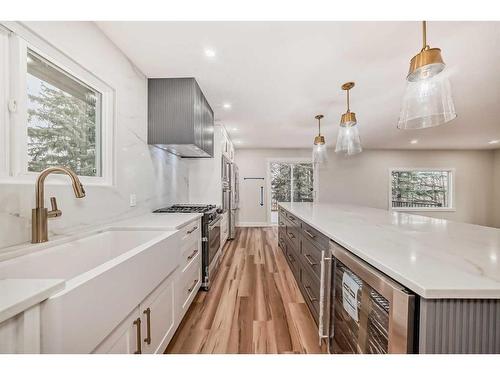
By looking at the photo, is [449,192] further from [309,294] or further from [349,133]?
[309,294]

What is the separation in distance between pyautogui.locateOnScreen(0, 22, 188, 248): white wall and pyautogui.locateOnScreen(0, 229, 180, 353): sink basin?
0.48 feet

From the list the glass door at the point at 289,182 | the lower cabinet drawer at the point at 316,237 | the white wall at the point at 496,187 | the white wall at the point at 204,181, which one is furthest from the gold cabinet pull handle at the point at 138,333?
the white wall at the point at 496,187

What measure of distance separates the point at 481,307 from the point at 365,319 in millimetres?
422

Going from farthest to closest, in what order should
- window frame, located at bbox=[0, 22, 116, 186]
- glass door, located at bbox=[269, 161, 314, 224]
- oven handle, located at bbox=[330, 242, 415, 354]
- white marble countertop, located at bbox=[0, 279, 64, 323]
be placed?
glass door, located at bbox=[269, 161, 314, 224]
window frame, located at bbox=[0, 22, 116, 186]
oven handle, located at bbox=[330, 242, 415, 354]
white marble countertop, located at bbox=[0, 279, 64, 323]

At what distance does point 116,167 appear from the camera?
1.86 metres

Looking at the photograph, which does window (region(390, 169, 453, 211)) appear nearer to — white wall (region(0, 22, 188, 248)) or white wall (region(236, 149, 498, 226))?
white wall (region(236, 149, 498, 226))

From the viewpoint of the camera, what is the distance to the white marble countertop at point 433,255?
24.9 inches

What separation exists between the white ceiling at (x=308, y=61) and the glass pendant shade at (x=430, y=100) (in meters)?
0.62

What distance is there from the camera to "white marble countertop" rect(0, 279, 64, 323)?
0.54 metres

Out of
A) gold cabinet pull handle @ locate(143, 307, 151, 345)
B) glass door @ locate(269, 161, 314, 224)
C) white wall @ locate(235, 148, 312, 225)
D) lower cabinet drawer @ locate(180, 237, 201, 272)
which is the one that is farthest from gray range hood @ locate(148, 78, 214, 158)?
glass door @ locate(269, 161, 314, 224)

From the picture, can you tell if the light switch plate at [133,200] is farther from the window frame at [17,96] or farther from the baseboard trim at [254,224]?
the baseboard trim at [254,224]

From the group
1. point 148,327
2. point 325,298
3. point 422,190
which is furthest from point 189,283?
point 422,190

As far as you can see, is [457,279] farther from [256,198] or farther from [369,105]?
[256,198]

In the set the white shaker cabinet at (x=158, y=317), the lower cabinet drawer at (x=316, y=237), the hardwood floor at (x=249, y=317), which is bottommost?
the hardwood floor at (x=249, y=317)
